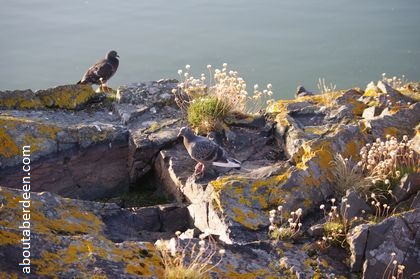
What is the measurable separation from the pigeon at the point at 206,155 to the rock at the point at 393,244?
3007 millimetres

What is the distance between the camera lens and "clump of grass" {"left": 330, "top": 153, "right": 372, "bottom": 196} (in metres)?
8.43

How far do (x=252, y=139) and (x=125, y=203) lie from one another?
2.70 metres

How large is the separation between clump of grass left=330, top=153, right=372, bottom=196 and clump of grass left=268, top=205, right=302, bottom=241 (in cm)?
103

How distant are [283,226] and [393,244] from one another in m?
1.47

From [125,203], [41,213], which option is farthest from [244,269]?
[125,203]

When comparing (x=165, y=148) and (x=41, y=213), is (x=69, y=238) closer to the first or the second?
(x=41, y=213)

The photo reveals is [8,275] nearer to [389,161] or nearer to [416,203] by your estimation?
[416,203]

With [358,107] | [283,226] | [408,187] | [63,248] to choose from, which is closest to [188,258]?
[63,248]

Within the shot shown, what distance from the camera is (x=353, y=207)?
7.90 m

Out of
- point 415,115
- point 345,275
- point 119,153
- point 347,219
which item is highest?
point 415,115

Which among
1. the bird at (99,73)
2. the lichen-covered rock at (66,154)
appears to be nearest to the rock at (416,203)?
the lichen-covered rock at (66,154)

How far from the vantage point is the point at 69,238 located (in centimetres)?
629

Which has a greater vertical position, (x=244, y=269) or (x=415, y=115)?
(x=415, y=115)

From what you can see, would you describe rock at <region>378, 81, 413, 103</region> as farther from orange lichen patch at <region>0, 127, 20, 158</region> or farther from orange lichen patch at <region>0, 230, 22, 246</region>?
orange lichen patch at <region>0, 230, 22, 246</region>
